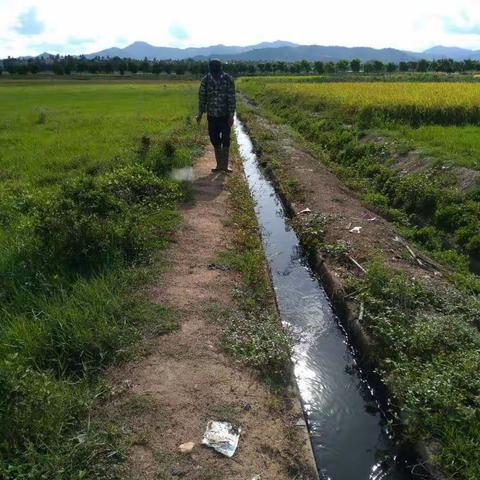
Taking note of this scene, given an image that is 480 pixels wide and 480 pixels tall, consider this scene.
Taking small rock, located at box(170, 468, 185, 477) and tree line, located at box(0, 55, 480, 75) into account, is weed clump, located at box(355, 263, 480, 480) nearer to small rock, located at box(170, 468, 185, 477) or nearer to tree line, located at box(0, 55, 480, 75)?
small rock, located at box(170, 468, 185, 477)

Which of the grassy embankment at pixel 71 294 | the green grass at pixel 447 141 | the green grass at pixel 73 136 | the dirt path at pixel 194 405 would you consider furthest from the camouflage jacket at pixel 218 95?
the dirt path at pixel 194 405

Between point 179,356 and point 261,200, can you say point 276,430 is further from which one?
point 261,200

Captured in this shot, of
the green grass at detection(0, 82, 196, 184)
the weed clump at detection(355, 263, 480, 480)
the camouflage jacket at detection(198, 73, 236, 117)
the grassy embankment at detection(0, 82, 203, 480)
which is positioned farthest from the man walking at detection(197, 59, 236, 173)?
the weed clump at detection(355, 263, 480, 480)

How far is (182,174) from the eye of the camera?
Answer: 998 cm

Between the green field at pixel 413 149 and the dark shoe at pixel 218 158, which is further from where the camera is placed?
the dark shoe at pixel 218 158

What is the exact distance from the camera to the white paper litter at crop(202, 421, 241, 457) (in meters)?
3.23

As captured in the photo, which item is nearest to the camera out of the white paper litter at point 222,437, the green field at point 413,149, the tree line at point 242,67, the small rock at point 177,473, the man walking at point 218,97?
the small rock at point 177,473

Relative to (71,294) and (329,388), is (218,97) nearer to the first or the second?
(71,294)

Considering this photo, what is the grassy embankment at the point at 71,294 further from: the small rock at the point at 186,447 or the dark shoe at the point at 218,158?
the dark shoe at the point at 218,158

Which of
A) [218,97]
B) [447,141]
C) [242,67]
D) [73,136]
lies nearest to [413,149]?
[447,141]

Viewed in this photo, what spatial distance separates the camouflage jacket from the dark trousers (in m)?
0.18

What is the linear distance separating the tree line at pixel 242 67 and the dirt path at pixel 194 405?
238 ft

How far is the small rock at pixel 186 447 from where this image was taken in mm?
3203

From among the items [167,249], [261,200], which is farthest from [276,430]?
[261,200]
